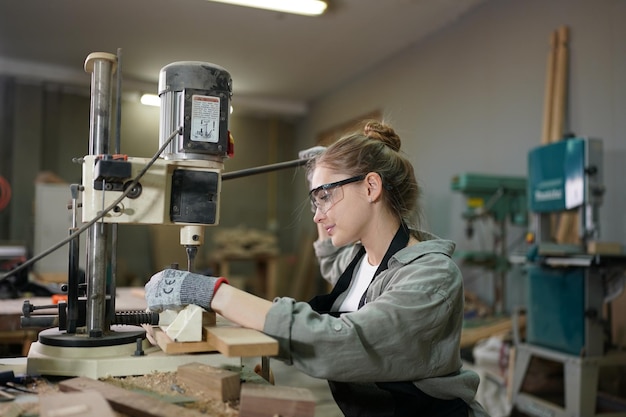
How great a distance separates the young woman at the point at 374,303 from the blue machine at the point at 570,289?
1.40m

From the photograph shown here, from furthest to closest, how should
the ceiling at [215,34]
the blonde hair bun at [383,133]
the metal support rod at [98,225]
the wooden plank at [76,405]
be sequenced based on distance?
the ceiling at [215,34] → the blonde hair bun at [383,133] → the metal support rod at [98,225] → the wooden plank at [76,405]

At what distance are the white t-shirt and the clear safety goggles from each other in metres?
0.25

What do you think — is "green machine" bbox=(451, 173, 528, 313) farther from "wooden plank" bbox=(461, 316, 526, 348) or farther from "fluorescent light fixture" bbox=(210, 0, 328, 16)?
"fluorescent light fixture" bbox=(210, 0, 328, 16)

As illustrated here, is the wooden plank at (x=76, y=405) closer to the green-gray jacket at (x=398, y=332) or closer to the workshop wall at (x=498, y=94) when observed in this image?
the green-gray jacket at (x=398, y=332)

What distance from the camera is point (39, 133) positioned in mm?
6086

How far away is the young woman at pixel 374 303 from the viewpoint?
1026 millimetres

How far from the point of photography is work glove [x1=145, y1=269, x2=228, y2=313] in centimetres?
107

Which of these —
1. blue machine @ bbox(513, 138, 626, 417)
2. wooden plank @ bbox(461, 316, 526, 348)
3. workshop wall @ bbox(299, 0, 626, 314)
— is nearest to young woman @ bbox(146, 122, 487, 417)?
workshop wall @ bbox(299, 0, 626, 314)

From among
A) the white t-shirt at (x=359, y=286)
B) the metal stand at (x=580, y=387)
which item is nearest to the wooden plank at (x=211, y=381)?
the white t-shirt at (x=359, y=286)

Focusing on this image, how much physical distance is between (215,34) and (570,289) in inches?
140

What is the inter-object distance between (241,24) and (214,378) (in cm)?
411

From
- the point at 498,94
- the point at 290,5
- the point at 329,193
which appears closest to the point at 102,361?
the point at 329,193

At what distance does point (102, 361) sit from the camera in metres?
1.05

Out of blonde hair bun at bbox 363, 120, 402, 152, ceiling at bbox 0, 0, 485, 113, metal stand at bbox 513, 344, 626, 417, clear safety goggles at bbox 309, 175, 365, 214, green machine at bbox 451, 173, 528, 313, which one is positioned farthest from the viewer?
ceiling at bbox 0, 0, 485, 113
